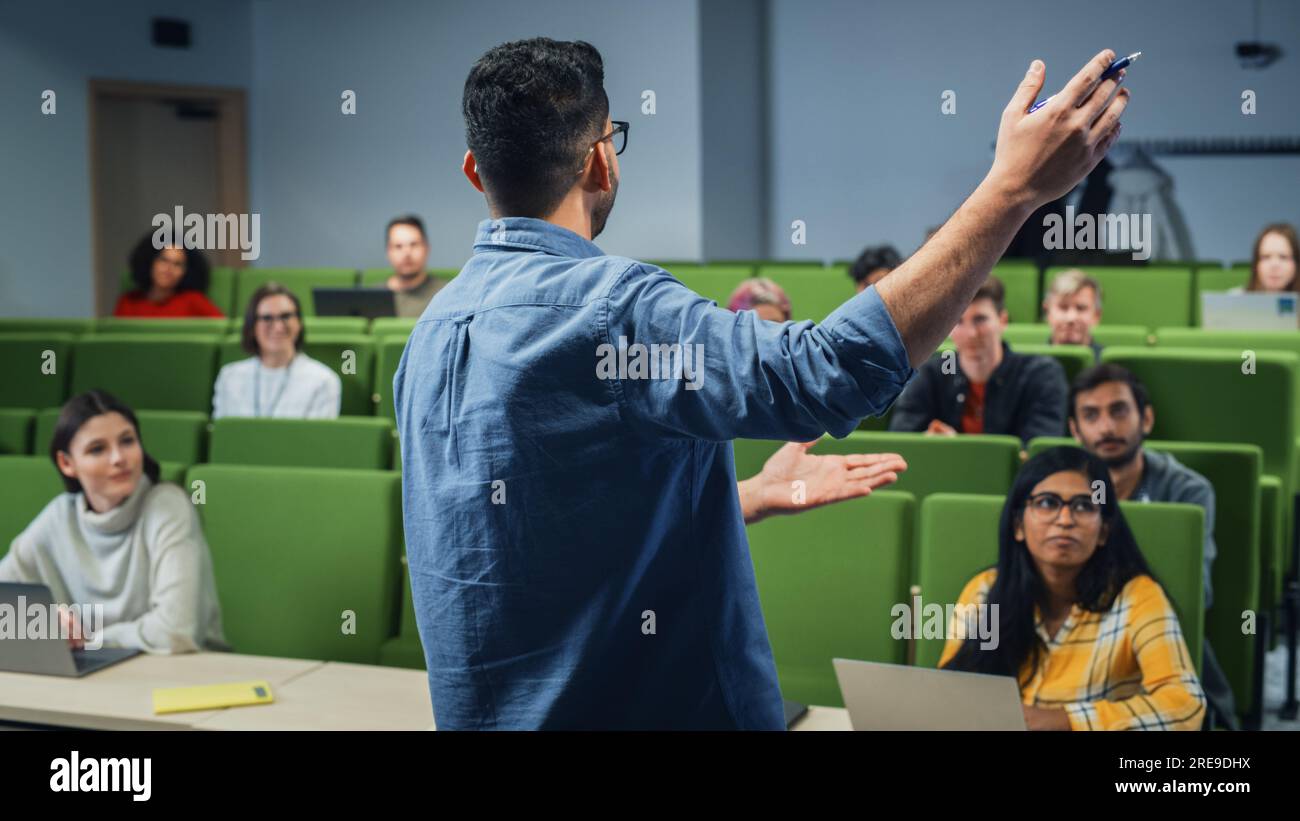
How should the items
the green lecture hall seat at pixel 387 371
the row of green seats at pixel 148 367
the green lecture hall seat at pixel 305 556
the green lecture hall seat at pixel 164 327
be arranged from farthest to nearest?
the green lecture hall seat at pixel 164 327
the row of green seats at pixel 148 367
the green lecture hall seat at pixel 387 371
the green lecture hall seat at pixel 305 556

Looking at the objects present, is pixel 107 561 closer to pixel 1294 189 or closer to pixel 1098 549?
pixel 1098 549

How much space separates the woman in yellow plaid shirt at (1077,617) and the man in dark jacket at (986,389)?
52.3 inches

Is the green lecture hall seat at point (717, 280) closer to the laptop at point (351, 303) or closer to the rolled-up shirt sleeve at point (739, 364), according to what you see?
the laptop at point (351, 303)

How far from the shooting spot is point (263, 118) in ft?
30.4

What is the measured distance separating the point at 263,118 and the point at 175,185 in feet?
2.50

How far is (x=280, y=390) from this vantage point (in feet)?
14.1

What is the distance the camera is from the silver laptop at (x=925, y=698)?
5.59ft

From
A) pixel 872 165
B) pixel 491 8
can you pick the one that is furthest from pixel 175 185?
pixel 872 165

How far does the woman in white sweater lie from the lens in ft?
8.38

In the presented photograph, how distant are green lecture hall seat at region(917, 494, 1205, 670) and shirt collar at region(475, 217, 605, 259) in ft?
4.81

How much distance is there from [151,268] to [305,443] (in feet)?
11.8

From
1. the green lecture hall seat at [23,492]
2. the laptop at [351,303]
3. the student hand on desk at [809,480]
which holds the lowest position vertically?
the green lecture hall seat at [23,492]

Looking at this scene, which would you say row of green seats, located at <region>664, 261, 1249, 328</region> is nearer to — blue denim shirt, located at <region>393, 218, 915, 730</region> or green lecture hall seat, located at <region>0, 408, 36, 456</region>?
green lecture hall seat, located at <region>0, 408, 36, 456</region>

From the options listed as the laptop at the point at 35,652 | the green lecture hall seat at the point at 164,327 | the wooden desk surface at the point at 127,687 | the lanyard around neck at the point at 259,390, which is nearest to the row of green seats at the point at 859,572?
the wooden desk surface at the point at 127,687
